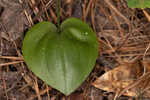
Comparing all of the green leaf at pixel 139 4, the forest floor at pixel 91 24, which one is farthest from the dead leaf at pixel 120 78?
the green leaf at pixel 139 4

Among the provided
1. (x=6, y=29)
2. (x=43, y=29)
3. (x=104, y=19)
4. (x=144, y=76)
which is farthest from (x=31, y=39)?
(x=144, y=76)

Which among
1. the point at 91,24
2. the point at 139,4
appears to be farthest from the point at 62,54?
the point at 139,4

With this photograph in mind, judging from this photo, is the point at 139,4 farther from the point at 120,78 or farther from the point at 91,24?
the point at 120,78

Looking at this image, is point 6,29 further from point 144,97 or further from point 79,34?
point 144,97

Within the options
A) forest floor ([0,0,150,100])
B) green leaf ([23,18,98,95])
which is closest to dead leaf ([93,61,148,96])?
forest floor ([0,0,150,100])

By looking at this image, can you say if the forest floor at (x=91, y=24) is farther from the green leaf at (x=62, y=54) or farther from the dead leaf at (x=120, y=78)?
the green leaf at (x=62, y=54)

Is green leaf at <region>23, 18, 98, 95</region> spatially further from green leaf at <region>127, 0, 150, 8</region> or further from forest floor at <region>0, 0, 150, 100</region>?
green leaf at <region>127, 0, 150, 8</region>
